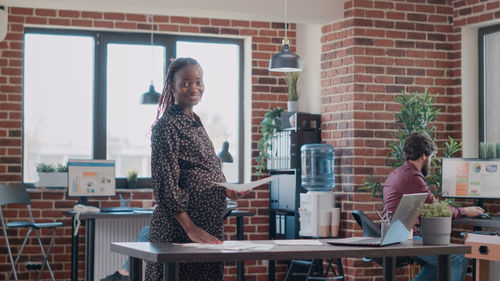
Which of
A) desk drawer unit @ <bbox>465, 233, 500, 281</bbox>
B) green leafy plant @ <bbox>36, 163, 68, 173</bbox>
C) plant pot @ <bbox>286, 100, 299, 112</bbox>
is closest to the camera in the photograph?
desk drawer unit @ <bbox>465, 233, 500, 281</bbox>

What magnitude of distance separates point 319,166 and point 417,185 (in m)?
1.57

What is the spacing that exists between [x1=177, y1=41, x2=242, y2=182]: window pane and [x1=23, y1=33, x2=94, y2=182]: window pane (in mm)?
1137

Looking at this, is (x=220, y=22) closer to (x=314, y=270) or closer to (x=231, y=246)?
(x=314, y=270)

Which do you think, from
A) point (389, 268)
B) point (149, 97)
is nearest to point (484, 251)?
point (389, 268)

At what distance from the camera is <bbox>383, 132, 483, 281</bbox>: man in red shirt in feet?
15.6

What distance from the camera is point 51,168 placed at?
6648 millimetres

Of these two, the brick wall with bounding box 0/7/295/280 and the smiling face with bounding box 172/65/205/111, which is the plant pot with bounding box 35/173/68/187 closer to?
the brick wall with bounding box 0/7/295/280

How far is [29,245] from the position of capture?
673 centimetres

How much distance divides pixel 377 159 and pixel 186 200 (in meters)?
3.57

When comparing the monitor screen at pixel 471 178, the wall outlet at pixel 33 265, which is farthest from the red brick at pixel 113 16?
the monitor screen at pixel 471 178

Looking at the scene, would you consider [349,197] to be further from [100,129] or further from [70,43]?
[70,43]

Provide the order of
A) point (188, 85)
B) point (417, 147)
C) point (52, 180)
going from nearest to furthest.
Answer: point (188, 85) → point (417, 147) → point (52, 180)

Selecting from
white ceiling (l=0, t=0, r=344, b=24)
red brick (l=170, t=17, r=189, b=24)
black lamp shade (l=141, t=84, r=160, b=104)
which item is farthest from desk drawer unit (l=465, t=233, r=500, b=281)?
red brick (l=170, t=17, r=189, b=24)

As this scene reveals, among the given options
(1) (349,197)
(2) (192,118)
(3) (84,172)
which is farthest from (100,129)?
(2) (192,118)
